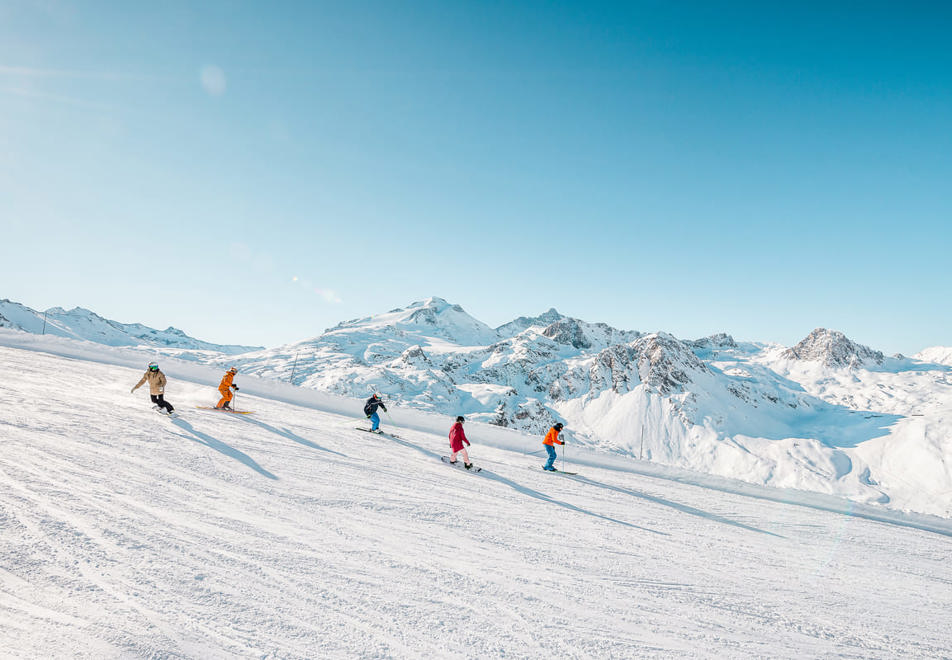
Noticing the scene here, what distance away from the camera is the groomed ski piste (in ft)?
17.2

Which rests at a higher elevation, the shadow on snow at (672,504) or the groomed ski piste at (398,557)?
the shadow on snow at (672,504)

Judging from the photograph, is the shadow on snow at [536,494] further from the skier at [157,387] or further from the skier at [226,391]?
the skier at [157,387]

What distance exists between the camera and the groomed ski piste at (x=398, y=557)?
5250mm

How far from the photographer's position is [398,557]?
7.15m

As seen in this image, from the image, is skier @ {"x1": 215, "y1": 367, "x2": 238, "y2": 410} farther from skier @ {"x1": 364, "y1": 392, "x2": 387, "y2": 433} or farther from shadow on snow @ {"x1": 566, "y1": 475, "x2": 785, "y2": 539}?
shadow on snow @ {"x1": 566, "y1": 475, "x2": 785, "y2": 539}

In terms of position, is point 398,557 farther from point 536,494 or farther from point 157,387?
point 157,387

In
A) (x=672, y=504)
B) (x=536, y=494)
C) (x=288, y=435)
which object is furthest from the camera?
(x=288, y=435)

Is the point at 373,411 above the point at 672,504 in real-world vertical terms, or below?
above

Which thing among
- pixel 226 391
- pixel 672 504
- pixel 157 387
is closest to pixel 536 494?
pixel 672 504

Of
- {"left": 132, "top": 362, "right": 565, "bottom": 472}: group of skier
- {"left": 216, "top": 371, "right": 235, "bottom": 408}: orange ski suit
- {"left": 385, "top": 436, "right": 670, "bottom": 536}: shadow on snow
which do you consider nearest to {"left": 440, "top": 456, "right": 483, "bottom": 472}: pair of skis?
{"left": 132, "top": 362, "right": 565, "bottom": 472}: group of skier

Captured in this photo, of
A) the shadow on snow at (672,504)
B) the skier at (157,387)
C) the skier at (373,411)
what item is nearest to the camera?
the shadow on snow at (672,504)

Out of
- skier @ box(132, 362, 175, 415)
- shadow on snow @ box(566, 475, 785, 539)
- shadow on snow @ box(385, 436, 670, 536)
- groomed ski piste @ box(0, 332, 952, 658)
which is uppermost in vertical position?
skier @ box(132, 362, 175, 415)

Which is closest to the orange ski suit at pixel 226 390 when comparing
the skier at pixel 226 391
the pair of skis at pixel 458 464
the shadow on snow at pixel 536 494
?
the skier at pixel 226 391

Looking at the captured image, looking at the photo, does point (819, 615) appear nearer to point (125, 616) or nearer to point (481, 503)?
point (481, 503)
